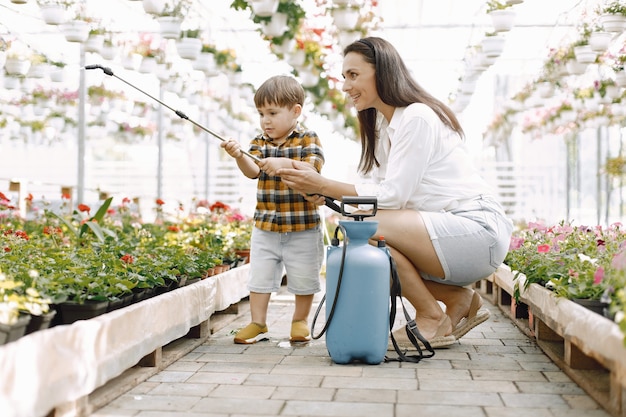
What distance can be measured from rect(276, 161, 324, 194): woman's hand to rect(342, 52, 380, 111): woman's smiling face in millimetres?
372

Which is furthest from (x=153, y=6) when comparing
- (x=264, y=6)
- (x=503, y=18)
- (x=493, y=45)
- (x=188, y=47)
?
(x=493, y=45)

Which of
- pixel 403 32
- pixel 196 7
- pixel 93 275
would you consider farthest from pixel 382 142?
pixel 403 32

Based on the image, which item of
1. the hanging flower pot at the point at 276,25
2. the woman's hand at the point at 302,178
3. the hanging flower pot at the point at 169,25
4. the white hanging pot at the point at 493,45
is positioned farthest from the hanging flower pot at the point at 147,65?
the woman's hand at the point at 302,178

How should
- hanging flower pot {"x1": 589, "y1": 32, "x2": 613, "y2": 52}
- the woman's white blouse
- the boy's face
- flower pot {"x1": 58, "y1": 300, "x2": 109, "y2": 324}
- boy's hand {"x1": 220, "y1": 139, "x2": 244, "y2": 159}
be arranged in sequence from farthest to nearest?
hanging flower pot {"x1": 589, "y1": 32, "x2": 613, "y2": 52} → the boy's face → boy's hand {"x1": 220, "y1": 139, "x2": 244, "y2": 159} → the woman's white blouse → flower pot {"x1": 58, "y1": 300, "x2": 109, "y2": 324}

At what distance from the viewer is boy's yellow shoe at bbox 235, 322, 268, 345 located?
342 centimetres

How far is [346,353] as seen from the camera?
284cm

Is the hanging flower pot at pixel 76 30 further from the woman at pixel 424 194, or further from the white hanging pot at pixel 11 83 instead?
the woman at pixel 424 194

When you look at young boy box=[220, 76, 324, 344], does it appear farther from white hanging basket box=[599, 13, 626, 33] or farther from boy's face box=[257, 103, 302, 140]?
white hanging basket box=[599, 13, 626, 33]

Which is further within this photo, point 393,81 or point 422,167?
point 393,81

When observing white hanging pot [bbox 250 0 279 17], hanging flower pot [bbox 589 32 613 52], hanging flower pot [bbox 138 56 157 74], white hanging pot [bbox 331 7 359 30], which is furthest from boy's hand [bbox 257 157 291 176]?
hanging flower pot [bbox 138 56 157 74]

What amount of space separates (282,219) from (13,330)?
1560 millimetres

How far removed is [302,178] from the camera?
10.2 ft

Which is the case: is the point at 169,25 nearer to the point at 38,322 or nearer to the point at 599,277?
the point at 38,322

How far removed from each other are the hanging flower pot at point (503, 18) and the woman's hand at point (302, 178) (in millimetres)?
4707
